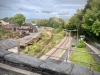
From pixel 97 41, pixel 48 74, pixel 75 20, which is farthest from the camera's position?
pixel 75 20

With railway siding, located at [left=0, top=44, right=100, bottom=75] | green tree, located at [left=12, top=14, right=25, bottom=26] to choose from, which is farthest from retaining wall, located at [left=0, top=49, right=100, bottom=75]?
green tree, located at [left=12, top=14, right=25, bottom=26]

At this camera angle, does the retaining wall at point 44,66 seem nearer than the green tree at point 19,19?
Yes

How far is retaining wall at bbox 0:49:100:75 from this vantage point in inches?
58.1

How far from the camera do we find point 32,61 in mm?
1683

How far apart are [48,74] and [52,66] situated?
0.35 feet

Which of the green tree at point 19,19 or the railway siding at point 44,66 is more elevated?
the green tree at point 19,19

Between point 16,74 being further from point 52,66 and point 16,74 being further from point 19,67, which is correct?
point 52,66

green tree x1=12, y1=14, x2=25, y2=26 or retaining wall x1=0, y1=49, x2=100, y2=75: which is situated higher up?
green tree x1=12, y1=14, x2=25, y2=26

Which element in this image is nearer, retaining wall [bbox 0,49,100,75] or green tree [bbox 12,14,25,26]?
retaining wall [bbox 0,49,100,75]

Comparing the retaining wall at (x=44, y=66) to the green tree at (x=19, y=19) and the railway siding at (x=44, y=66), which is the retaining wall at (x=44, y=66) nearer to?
the railway siding at (x=44, y=66)

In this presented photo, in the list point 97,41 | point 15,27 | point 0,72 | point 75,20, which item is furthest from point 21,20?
point 0,72

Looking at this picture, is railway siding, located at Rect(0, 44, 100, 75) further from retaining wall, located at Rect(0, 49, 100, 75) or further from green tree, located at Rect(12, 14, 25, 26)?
green tree, located at Rect(12, 14, 25, 26)

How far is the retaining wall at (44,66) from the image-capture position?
1.48 metres

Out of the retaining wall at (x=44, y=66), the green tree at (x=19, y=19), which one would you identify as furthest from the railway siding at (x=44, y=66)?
the green tree at (x=19, y=19)
